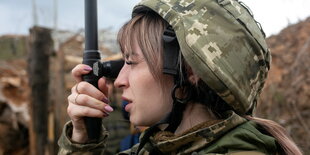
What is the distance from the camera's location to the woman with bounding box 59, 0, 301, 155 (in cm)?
151

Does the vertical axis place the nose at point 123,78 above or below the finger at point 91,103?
above

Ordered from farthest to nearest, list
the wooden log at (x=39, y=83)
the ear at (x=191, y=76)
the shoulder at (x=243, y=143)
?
the wooden log at (x=39, y=83) < the ear at (x=191, y=76) < the shoulder at (x=243, y=143)

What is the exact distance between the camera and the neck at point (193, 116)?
5.54ft

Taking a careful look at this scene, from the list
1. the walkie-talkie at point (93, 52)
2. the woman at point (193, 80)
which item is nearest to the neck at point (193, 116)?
the woman at point (193, 80)

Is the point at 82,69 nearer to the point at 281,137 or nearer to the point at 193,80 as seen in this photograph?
the point at 193,80

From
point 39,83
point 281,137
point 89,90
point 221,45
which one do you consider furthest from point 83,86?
point 39,83

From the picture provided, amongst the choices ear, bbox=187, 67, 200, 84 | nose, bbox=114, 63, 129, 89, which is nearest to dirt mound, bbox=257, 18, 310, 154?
ear, bbox=187, 67, 200, 84

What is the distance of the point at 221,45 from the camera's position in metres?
1.53

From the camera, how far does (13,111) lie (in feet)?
24.5

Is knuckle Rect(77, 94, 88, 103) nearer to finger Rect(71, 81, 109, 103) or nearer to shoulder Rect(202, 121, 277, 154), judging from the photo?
finger Rect(71, 81, 109, 103)

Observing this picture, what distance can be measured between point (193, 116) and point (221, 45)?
0.37 m

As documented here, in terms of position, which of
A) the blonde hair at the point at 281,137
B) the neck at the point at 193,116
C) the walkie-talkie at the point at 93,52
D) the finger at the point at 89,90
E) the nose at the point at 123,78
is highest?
the walkie-talkie at the point at 93,52

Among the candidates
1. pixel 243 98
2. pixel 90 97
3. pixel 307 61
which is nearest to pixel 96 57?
pixel 90 97

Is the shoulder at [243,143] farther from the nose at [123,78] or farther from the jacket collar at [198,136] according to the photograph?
the nose at [123,78]
